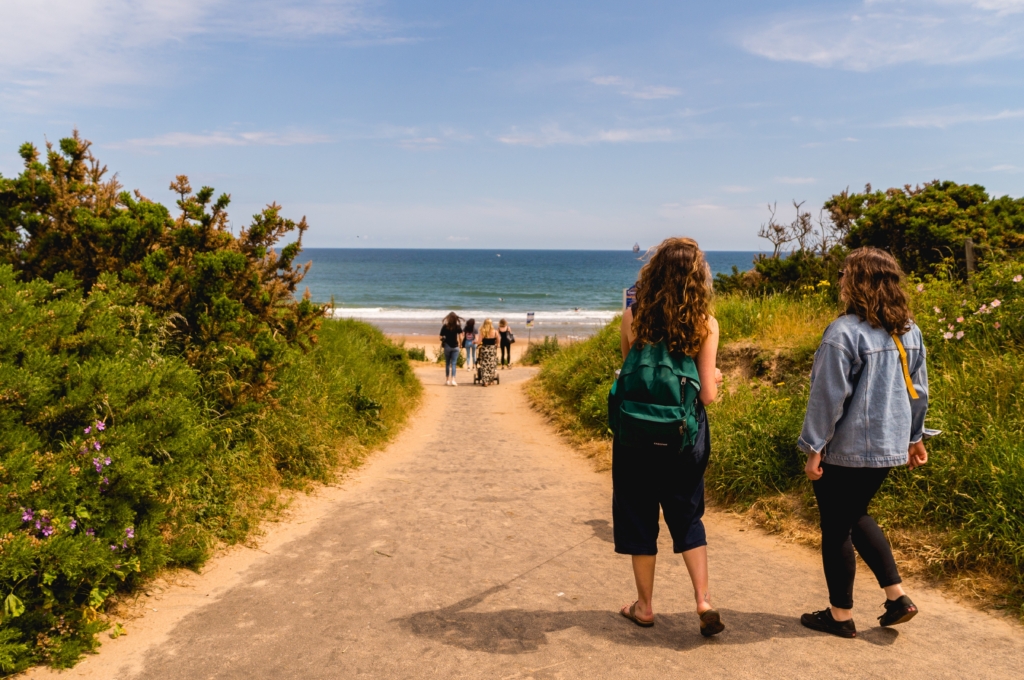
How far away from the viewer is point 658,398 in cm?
330

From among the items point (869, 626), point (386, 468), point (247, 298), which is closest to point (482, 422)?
point (386, 468)

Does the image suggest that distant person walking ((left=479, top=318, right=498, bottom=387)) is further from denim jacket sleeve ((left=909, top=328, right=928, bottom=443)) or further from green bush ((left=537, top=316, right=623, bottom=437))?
denim jacket sleeve ((left=909, top=328, right=928, bottom=443))

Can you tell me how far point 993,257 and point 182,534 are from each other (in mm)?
8012

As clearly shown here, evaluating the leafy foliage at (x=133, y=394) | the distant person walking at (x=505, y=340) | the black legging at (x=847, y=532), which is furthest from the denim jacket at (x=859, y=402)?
the distant person walking at (x=505, y=340)

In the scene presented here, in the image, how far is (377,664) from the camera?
3326 mm

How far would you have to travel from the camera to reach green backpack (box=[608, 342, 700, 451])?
A: 10.8 ft

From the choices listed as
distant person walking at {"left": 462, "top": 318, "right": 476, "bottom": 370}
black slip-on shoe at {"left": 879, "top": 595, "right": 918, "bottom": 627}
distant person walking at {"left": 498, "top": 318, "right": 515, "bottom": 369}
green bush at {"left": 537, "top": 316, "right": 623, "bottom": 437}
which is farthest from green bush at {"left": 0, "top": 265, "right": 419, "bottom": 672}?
distant person walking at {"left": 498, "top": 318, "right": 515, "bottom": 369}

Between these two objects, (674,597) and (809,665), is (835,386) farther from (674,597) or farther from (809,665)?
(674,597)

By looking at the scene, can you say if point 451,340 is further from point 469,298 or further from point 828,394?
point 469,298

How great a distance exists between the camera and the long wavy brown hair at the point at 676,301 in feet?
11.0

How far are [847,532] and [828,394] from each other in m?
0.71

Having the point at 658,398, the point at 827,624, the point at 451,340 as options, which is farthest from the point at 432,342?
the point at 658,398

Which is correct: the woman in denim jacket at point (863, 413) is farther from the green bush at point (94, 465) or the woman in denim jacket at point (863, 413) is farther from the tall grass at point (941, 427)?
the green bush at point (94, 465)

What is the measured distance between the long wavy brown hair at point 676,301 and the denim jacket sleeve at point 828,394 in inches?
22.7
